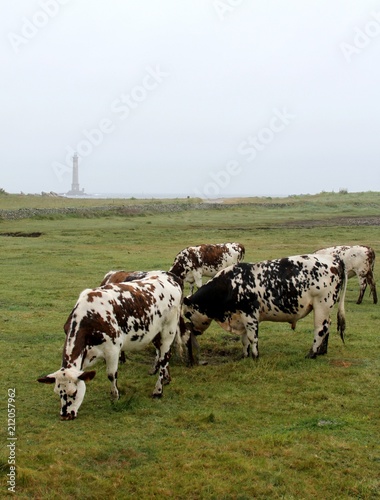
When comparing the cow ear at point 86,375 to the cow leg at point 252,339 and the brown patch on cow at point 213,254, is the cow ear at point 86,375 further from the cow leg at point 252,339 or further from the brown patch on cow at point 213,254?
the brown patch on cow at point 213,254

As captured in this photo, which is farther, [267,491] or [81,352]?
[81,352]

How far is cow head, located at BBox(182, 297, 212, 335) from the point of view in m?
11.8

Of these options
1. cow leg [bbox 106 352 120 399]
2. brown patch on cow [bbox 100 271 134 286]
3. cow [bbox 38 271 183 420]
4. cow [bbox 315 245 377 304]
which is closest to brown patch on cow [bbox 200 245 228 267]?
cow [bbox 315 245 377 304]

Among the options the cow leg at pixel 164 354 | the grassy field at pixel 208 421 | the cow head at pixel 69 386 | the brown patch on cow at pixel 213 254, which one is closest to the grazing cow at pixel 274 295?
the grassy field at pixel 208 421

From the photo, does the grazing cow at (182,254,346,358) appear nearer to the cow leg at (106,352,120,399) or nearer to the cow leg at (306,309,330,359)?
the cow leg at (306,309,330,359)

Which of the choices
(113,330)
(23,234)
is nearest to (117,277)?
(113,330)

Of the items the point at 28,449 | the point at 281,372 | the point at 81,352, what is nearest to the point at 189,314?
the point at 281,372

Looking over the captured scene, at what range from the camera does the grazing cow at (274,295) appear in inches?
440

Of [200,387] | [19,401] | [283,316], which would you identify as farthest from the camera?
[283,316]

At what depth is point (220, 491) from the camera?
242 inches

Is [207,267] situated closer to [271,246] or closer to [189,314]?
[189,314]

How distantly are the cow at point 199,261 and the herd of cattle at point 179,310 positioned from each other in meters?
6.04

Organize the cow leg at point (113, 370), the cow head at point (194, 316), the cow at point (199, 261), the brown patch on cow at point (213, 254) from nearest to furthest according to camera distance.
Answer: the cow leg at point (113, 370)
the cow head at point (194, 316)
the cow at point (199, 261)
the brown patch on cow at point (213, 254)

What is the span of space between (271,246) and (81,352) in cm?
2229
